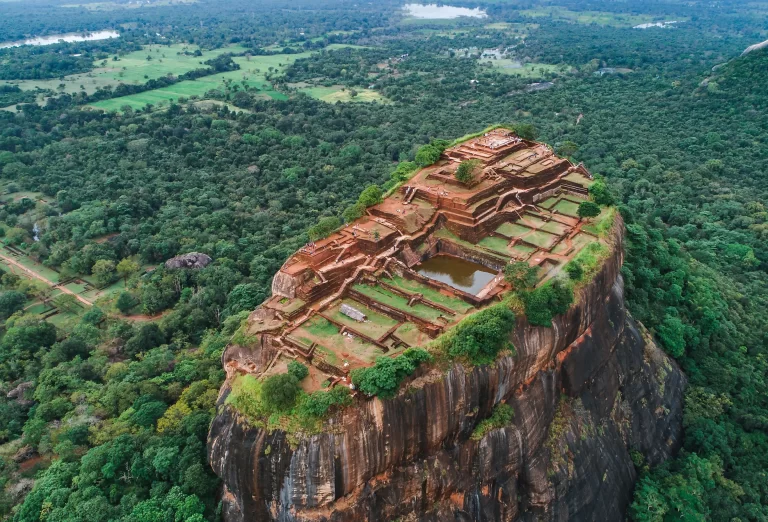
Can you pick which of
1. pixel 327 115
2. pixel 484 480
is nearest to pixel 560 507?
pixel 484 480

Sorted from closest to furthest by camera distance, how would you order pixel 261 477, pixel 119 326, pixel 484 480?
pixel 261 477 → pixel 484 480 → pixel 119 326

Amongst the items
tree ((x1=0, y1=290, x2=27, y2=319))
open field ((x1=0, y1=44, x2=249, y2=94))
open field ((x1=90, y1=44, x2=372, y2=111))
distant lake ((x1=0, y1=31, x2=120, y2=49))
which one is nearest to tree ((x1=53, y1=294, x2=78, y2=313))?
tree ((x1=0, y1=290, x2=27, y2=319))

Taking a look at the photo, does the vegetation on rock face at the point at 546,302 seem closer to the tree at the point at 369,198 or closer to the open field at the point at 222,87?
the tree at the point at 369,198

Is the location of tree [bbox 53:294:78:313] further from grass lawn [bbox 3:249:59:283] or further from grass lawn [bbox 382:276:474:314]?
grass lawn [bbox 382:276:474:314]

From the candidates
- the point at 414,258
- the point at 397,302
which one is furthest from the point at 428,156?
the point at 397,302

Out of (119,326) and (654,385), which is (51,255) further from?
(654,385)

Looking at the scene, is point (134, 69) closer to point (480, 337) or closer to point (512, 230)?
point (512, 230)

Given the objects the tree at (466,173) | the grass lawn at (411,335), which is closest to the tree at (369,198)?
the tree at (466,173)
